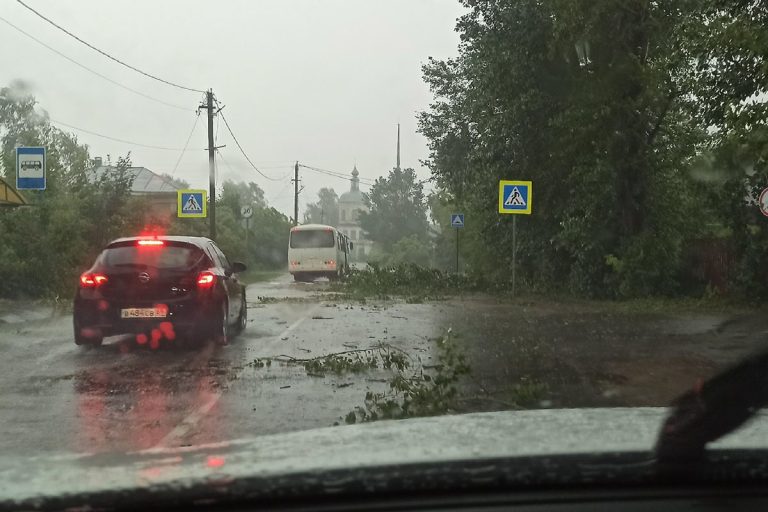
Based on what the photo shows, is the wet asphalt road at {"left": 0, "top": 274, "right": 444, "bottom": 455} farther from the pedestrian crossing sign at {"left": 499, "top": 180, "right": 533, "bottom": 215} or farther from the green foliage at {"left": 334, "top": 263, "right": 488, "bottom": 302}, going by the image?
the green foliage at {"left": 334, "top": 263, "right": 488, "bottom": 302}

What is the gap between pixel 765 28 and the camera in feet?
44.2

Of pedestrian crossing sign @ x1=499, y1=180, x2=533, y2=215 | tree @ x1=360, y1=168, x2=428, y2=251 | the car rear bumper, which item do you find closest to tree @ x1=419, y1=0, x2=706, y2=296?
pedestrian crossing sign @ x1=499, y1=180, x2=533, y2=215

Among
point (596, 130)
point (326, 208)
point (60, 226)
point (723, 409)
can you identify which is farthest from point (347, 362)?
point (326, 208)

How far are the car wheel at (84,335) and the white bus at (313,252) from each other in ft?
95.9

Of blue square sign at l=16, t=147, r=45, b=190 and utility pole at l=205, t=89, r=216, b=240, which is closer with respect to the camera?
blue square sign at l=16, t=147, r=45, b=190

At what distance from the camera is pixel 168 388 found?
8.05 meters

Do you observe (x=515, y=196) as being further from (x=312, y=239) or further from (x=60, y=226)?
(x=312, y=239)

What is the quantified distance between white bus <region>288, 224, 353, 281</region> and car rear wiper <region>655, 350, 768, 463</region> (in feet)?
124

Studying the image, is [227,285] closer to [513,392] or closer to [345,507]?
[513,392]

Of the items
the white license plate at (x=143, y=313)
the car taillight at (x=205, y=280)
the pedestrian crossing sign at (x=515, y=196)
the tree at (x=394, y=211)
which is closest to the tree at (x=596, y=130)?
the pedestrian crossing sign at (x=515, y=196)

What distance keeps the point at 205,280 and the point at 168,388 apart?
9.66ft

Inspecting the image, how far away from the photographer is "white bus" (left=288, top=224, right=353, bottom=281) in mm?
40125

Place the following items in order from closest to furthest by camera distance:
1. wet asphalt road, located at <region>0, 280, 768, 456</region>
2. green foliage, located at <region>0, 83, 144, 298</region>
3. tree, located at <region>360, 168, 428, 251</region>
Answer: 1. wet asphalt road, located at <region>0, 280, 768, 456</region>
2. green foliage, located at <region>0, 83, 144, 298</region>
3. tree, located at <region>360, 168, 428, 251</region>

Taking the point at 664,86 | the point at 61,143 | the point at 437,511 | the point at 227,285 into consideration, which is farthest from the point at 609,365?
the point at 61,143
